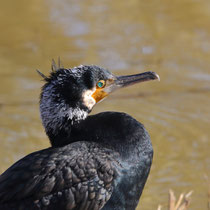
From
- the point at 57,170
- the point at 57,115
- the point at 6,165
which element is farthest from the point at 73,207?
the point at 6,165

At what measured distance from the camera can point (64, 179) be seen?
198 inches

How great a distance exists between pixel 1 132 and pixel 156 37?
2821 mm

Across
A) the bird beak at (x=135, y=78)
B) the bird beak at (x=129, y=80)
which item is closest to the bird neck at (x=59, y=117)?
the bird beak at (x=129, y=80)

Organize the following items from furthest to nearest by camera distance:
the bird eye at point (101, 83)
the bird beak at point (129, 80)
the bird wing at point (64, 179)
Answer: the bird beak at point (129, 80), the bird eye at point (101, 83), the bird wing at point (64, 179)

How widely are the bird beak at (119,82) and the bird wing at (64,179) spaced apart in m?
0.63

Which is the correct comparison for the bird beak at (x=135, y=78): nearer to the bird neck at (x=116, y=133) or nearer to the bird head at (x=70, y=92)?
the bird head at (x=70, y=92)

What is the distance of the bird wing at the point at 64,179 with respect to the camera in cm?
498

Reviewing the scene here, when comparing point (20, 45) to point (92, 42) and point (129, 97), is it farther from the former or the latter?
point (129, 97)

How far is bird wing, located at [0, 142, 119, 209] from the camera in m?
4.98

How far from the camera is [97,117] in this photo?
17.8 feet

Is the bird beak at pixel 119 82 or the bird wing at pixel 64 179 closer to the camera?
the bird wing at pixel 64 179

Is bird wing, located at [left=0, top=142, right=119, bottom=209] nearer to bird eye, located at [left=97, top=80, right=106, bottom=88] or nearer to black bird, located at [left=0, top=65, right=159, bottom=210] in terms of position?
black bird, located at [left=0, top=65, right=159, bottom=210]

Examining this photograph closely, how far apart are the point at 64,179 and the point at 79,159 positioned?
0.58ft

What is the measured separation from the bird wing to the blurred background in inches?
71.3
